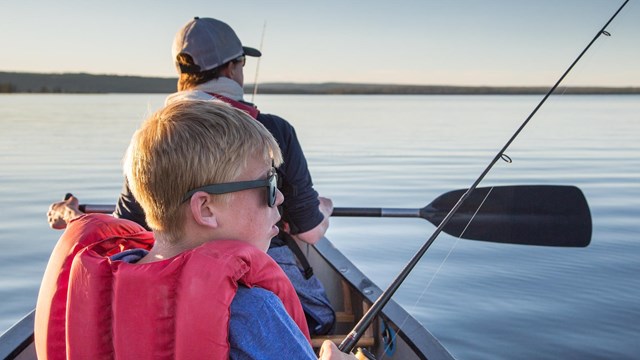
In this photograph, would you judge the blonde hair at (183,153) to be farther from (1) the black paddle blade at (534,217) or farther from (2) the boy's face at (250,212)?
(1) the black paddle blade at (534,217)

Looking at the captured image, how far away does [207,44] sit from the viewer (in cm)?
296

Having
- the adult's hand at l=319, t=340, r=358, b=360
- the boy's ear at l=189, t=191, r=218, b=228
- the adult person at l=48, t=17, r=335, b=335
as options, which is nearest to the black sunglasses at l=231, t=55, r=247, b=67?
the adult person at l=48, t=17, r=335, b=335

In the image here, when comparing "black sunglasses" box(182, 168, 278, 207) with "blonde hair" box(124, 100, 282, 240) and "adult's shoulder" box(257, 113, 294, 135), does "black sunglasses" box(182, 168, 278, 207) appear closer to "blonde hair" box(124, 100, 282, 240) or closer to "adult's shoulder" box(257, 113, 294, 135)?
"blonde hair" box(124, 100, 282, 240)

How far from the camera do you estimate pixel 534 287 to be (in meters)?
6.35

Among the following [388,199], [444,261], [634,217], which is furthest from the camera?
[388,199]

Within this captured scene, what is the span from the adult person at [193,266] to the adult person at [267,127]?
4.05 ft

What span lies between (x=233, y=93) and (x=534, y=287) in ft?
14.2

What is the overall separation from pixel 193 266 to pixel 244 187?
22 centimetres

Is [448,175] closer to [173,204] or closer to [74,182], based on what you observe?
[74,182]

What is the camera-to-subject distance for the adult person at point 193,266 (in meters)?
1.43

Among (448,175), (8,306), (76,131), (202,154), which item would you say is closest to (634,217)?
(448,175)

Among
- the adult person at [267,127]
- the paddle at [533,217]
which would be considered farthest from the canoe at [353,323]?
the paddle at [533,217]

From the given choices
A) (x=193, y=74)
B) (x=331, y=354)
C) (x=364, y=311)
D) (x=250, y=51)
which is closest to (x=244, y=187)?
(x=331, y=354)

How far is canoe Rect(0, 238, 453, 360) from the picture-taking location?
110 inches
